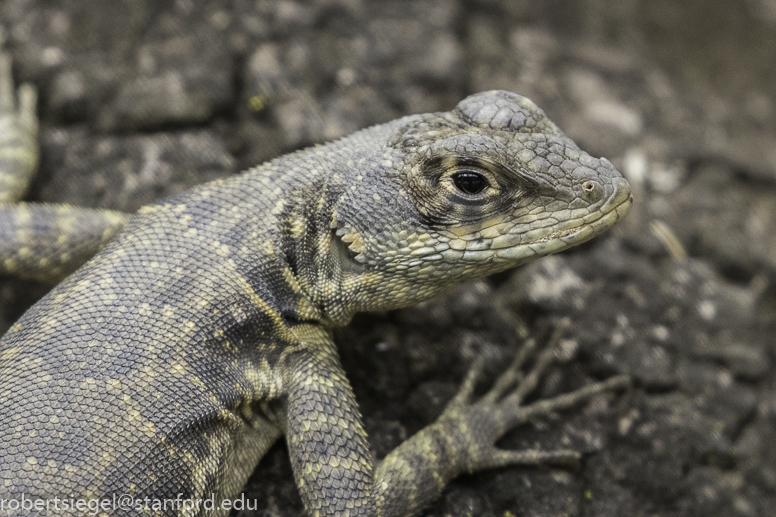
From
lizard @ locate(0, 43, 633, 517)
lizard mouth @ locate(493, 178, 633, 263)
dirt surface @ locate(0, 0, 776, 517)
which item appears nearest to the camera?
lizard @ locate(0, 43, 633, 517)

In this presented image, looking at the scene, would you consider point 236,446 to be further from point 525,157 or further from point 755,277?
point 755,277

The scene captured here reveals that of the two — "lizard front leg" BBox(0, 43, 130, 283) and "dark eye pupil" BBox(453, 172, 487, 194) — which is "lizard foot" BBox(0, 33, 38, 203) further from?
"dark eye pupil" BBox(453, 172, 487, 194)

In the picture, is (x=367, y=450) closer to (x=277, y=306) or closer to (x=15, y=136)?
(x=277, y=306)

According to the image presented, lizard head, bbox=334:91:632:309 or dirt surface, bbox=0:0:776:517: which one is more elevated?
lizard head, bbox=334:91:632:309

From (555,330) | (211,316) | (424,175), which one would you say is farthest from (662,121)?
(211,316)

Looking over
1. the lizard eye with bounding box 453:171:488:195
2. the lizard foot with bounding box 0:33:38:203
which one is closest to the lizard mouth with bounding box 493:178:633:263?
the lizard eye with bounding box 453:171:488:195

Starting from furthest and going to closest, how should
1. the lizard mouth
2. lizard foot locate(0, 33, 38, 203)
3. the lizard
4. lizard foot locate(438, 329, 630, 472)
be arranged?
1. lizard foot locate(0, 33, 38, 203)
2. lizard foot locate(438, 329, 630, 472)
3. the lizard mouth
4. the lizard
